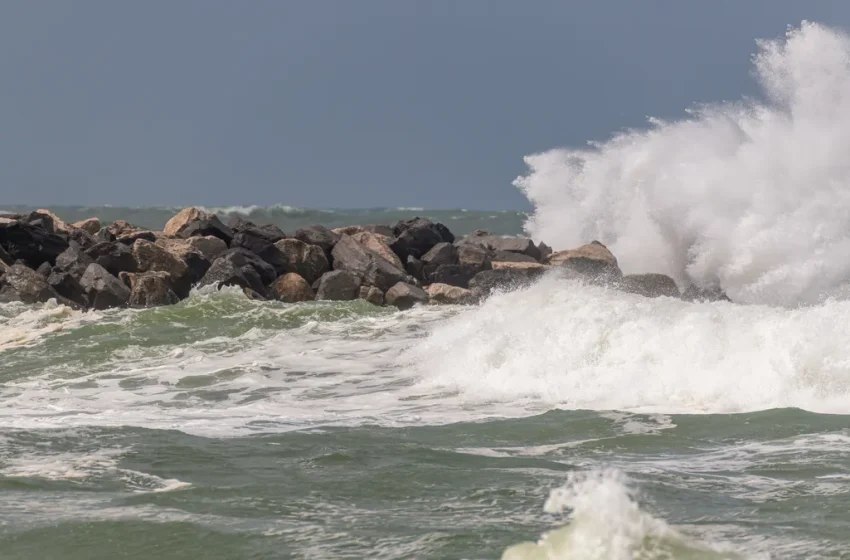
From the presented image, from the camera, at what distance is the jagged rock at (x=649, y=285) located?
18469 mm

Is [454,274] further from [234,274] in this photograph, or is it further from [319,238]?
[234,274]

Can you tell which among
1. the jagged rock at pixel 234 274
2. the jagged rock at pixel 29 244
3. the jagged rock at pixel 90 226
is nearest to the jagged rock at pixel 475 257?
the jagged rock at pixel 234 274

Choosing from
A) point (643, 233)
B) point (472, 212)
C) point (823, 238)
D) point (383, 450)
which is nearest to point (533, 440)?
point (383, 450)

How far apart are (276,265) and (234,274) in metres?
1.65

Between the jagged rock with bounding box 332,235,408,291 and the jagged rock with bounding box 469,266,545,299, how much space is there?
122cm

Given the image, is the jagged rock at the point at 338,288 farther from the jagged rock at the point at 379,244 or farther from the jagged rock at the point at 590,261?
the jagged rock at the point at 590,261

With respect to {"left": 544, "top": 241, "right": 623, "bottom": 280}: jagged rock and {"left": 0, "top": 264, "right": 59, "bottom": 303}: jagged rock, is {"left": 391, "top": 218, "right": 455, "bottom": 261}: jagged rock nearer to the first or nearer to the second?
{"left": 544, "top": 241, "right": 623, "bottom": 280}: jagged rock

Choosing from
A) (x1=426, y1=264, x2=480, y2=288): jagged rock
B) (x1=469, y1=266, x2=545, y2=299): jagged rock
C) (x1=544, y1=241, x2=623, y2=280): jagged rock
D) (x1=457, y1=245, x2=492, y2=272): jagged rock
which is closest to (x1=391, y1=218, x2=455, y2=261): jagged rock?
(x1=457, y1=245, x2=492, y2=272): jagged rock

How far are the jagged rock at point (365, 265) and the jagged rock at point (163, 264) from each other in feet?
8.33

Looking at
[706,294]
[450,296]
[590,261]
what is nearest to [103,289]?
[450,296]

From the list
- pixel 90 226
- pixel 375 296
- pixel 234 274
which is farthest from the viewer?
pixel 90 226

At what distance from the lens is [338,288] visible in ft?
59.3

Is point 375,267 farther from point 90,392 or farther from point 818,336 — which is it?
point 818,336

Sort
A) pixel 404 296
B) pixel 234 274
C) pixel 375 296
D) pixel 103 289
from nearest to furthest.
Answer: pixel 103 289 → pixel 404 296 → pixel 375 296 → pixel 234 274
